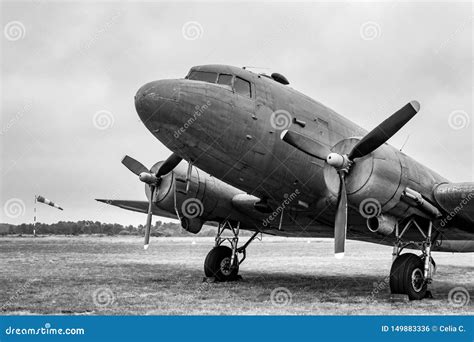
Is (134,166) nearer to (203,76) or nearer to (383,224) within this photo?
(203,76)

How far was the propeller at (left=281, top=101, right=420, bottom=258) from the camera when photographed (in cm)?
953

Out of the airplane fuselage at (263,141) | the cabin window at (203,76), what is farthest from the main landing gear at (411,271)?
the cabin window at (203,76)

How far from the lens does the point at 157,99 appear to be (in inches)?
360

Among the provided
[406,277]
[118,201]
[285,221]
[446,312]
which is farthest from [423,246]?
[118,201]

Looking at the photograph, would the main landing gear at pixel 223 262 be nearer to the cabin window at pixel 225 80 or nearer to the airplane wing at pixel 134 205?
the airplane wing at pixel 134 205

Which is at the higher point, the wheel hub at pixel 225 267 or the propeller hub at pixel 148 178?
the propeller hub at pixel 148 178

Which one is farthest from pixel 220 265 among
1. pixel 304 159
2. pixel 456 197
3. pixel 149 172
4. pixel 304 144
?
pixel 456 197

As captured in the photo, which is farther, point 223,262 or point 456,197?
point 223,262

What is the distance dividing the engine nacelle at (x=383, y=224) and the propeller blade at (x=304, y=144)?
173 cm

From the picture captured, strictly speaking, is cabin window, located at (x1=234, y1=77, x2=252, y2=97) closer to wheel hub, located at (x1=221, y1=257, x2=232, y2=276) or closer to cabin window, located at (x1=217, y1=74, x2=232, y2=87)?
cabin window, located at (x1=217, y1=74, x2=232, y2=87)

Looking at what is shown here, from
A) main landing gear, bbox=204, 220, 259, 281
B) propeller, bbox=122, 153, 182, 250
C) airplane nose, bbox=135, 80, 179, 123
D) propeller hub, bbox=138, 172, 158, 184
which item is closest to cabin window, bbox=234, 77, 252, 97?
airplane nose, bbox=135, 80, 179, 123

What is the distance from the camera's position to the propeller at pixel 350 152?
9531 millimetres

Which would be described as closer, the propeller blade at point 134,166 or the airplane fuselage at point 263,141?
the airplane fuselage at point 263,141

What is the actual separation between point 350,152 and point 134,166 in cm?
→ 683
